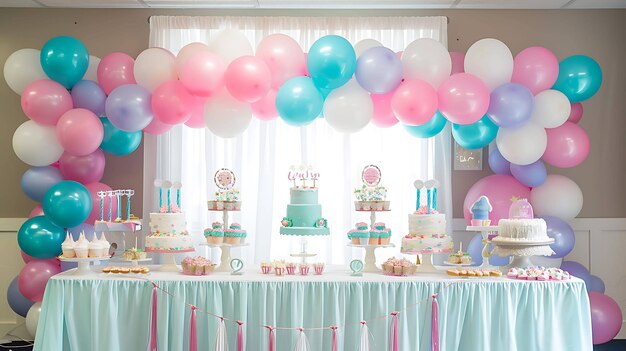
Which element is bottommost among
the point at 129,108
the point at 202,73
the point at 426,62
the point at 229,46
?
the point at 129,108

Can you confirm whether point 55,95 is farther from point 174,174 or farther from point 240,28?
point 240,28

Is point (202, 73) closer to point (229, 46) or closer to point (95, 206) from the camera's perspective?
point (229, 46)

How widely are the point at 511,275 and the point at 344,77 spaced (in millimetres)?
1639

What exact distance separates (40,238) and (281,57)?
2106 mm

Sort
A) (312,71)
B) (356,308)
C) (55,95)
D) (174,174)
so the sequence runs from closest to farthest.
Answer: (356,308), (312,71), (55,95), (174,174)

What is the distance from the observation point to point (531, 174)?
205 inches

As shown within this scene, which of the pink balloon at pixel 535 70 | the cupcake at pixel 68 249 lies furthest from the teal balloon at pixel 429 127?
the cupcake at pixel 68 249

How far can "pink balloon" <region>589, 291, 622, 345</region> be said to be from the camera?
5258 millimetres

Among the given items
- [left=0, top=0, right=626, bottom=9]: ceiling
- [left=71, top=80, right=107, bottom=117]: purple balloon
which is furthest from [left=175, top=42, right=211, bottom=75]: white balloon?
[left=0, top=0, right=626, bottom=9]: ceiling

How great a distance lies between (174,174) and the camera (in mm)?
5793

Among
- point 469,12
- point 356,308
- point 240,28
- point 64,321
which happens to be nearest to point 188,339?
point 64,321

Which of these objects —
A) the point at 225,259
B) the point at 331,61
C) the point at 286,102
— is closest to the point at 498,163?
the point at 331,61

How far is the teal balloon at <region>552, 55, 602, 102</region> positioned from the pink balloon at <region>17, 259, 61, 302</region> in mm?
3946

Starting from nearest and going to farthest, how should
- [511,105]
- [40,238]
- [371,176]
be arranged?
[371,176] → [511,105] → [40,238]
